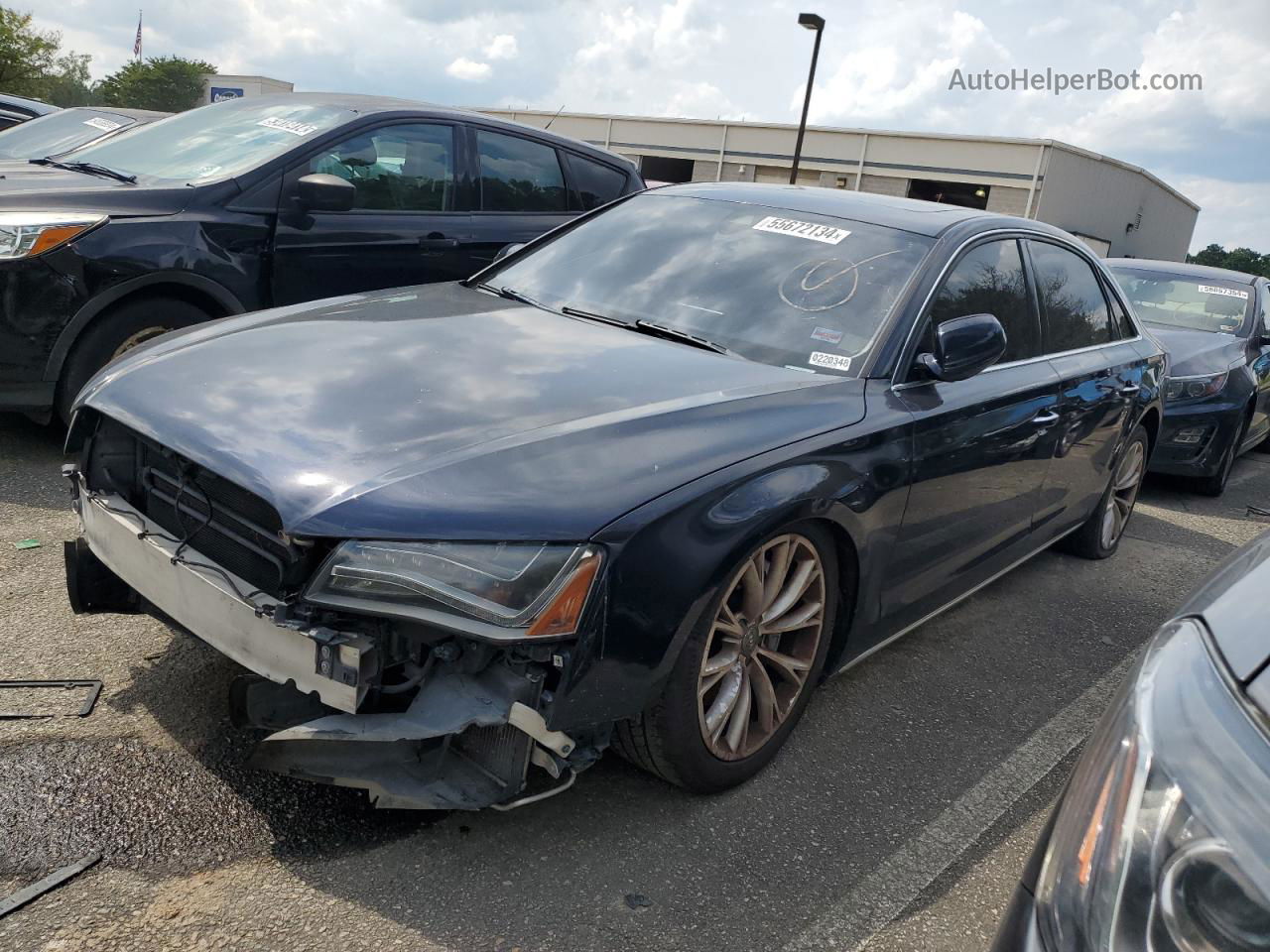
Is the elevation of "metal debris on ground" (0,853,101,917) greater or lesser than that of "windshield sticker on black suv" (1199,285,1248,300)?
lesser

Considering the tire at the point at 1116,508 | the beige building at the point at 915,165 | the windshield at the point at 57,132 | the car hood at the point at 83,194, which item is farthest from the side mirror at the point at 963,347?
the beige building at the point at 915,165

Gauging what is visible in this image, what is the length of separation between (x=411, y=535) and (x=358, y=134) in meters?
3.98

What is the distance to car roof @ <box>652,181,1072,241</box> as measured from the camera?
3.74m

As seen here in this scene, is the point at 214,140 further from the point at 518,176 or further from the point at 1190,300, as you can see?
the point at 1190,300

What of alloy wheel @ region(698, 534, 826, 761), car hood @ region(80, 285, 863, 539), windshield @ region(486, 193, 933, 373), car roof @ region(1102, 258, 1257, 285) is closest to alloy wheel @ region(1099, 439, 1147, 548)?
windshield @ region(486, 193, 933, 373)

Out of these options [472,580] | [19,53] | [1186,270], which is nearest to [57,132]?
[472,580]

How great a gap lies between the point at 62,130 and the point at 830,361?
6.84m

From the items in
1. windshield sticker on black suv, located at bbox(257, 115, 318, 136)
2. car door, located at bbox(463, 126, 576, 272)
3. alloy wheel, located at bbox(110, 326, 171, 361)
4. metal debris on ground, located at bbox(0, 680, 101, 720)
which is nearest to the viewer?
metal debris on ground, located at bbox(0, 680, 101, 720)

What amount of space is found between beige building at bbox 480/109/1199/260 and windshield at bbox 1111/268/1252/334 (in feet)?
98.6

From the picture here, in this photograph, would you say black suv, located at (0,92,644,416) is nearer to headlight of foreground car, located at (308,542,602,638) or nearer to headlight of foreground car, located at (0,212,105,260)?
headlight of foreground car, located at (0,212,105,260)

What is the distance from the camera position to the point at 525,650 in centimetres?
225

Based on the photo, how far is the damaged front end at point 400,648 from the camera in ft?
7.29

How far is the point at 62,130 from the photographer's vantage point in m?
7.77

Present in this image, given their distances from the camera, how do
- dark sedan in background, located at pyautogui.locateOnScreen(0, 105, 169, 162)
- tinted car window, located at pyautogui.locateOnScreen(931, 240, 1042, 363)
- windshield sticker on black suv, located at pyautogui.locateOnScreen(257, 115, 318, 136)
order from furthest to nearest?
dark sedan in background, located at pyautogui.locateOnScreen(0, 105, 169, 162), windshield sticker on black suv, located at pyautogui.locateOnScreen(257, 115, 318, 136), tinted car window, located at pyautogui.locateOnScreen(931, 240, 1042, 363)
